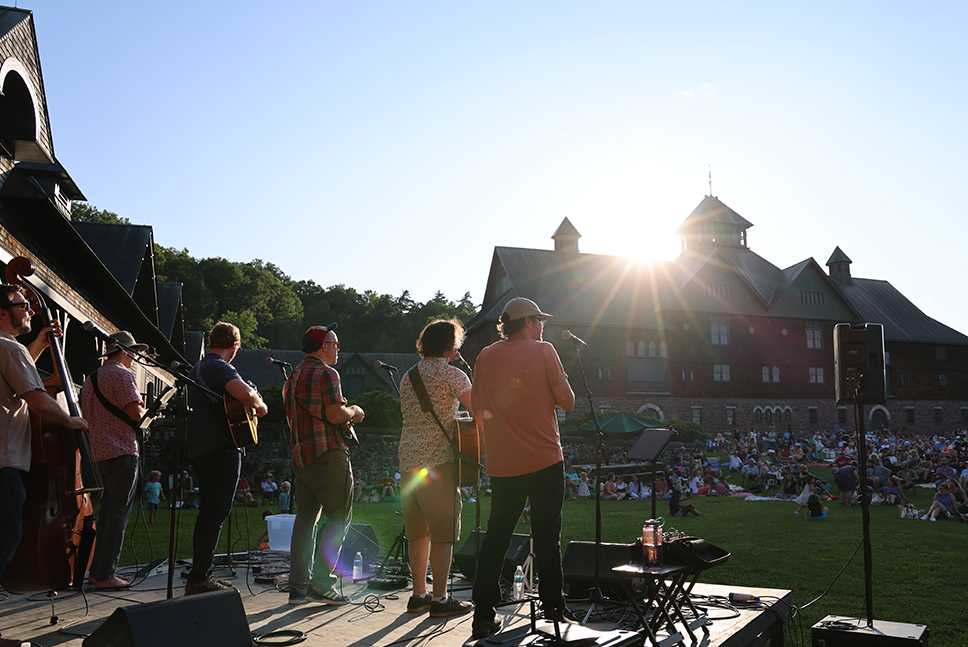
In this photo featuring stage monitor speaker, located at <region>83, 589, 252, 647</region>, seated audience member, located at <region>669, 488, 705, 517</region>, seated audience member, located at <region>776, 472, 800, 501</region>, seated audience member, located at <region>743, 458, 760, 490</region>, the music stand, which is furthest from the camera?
seated audience member, located at <region>743, 458, 760, 490</region>

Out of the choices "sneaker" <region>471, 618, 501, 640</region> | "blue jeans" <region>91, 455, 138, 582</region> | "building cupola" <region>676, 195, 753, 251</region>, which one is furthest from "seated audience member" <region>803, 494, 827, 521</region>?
"building cupola" <region>676, 195, 753, 251</region>

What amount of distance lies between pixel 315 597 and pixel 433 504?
1.19 metres

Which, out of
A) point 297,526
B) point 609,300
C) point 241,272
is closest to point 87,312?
point 297,526

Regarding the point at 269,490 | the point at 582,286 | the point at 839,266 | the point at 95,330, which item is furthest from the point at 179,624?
the point at 839,266

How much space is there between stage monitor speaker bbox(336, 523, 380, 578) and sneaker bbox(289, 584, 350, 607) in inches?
49.5

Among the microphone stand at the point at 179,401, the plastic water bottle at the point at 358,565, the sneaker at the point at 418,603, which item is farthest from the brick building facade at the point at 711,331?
the microphone stand at the point at 179,401

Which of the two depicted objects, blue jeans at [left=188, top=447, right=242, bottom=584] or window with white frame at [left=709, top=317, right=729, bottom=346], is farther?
window with white frame at [left=709, top=317, right=729, bottom=346]

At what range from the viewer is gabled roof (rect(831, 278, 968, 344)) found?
51.3 metres

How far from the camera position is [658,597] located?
4.22 metres

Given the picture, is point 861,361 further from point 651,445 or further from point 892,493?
point 892,493

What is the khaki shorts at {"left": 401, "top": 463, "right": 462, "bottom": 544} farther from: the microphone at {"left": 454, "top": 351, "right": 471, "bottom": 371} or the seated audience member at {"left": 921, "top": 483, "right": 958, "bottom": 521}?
the seated audience member at {"left": 921, "top": 483, "right": 958, "bottom": 521}

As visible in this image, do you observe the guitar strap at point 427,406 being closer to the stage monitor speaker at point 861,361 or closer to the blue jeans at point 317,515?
the blue jeans at point 317,515

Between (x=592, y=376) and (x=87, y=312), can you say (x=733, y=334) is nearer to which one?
(x=592, y=376)

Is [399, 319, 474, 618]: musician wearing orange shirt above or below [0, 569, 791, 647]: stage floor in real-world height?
above
